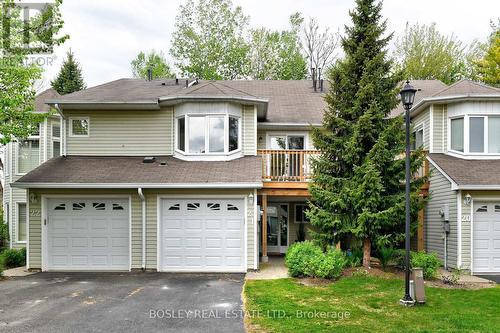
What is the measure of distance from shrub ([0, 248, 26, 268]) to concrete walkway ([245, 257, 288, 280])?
7.88 m

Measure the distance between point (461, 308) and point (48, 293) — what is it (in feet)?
27.9

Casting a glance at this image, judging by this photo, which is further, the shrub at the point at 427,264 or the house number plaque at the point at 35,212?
the house number plaque at the point at 35,212

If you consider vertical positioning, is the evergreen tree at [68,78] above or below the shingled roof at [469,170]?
above

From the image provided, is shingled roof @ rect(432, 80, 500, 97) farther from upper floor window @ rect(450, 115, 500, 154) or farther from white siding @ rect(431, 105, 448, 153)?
upper floor window @ rect(450, 115, 500, 154)

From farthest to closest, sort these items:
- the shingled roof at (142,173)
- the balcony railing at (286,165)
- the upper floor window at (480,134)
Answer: the balcony railing at (286,165) < the upper floor window at (480,134) < the shingled roof at (142,173)

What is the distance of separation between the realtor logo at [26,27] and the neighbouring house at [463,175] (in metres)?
11.9

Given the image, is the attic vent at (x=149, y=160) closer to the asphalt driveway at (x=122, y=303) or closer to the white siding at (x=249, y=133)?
the white siding at (x=249, y=133)

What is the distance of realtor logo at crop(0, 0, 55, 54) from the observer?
11259 mm

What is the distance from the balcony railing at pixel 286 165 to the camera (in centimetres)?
1287

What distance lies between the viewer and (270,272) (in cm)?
1124

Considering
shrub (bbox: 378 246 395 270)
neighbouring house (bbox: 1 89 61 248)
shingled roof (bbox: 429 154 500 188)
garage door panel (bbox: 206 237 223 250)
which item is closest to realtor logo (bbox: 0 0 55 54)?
neighbouring house (bbox: 1 89 61 248)

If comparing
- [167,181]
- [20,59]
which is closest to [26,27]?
[20,59]

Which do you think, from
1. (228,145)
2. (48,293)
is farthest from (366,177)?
(48,293)

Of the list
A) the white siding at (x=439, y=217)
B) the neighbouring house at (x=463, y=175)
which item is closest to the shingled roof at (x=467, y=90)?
the neighbouring house at (x=463, y=175)
